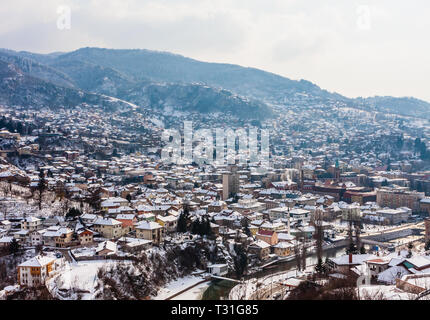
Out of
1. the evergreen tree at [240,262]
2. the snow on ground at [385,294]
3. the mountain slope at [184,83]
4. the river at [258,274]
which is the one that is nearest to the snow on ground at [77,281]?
the river at [258,274]

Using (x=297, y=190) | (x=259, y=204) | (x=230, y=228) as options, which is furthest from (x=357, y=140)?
(x=230, y=228)

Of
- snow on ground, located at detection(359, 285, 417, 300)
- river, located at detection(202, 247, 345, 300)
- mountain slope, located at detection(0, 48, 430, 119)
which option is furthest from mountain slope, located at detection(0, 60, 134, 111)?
snow on ground, located at detection(359, 285, 417, 300)

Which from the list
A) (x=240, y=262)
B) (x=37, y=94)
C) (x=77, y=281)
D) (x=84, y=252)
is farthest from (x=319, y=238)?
(x=37, y=94)

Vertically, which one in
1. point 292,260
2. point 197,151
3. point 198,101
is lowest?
point 292,260

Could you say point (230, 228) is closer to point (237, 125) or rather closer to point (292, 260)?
point (292, 260)

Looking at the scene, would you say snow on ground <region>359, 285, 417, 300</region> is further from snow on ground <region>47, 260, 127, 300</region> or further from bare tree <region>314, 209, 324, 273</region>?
snow on ground <region>47, 260, 127, 300</region>
